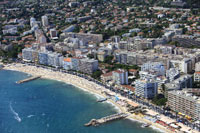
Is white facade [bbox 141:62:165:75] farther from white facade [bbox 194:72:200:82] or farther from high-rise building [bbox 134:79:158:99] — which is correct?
high-rise building [bbox 134:79:158:99]

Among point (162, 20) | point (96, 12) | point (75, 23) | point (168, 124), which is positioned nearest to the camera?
point (168, 124)

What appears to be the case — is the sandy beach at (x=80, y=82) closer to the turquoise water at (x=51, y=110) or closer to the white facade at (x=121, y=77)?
the turquoise water at (x=51, y=110)

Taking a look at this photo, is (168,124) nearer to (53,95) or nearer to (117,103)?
(117,103)

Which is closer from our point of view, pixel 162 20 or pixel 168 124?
pixel 168 124

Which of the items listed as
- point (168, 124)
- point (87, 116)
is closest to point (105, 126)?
point (87, 116)

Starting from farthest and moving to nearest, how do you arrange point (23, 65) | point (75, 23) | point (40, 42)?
1. point (75, 23)
2. point (40, 42)
3. point (23, 65)

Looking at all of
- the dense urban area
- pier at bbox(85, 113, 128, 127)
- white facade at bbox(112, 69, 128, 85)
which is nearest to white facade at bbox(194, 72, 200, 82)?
the dense urban area

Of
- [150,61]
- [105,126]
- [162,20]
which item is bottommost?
[105,126]
